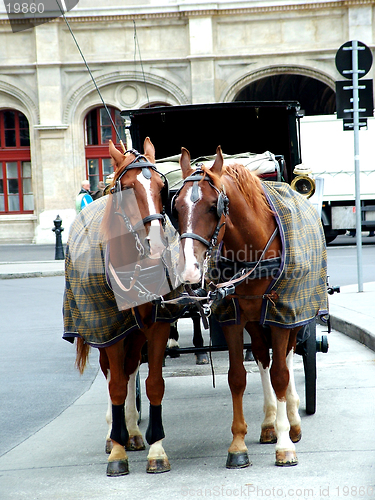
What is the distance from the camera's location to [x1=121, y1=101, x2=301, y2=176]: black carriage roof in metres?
6.47

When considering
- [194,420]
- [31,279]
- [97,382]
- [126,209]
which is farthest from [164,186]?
[31,279]

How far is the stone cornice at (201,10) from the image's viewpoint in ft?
75.3

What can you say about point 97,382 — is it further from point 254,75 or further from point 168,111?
point 254,75

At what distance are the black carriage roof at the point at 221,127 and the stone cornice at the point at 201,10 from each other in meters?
17.6

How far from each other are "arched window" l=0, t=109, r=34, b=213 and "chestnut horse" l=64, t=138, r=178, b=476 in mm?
21838

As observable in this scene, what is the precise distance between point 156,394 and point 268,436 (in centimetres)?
91

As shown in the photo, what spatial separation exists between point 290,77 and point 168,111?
76.6ft

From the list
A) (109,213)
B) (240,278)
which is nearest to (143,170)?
(109,213)

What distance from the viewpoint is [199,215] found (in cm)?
355

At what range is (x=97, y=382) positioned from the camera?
Answer: 6.50 m

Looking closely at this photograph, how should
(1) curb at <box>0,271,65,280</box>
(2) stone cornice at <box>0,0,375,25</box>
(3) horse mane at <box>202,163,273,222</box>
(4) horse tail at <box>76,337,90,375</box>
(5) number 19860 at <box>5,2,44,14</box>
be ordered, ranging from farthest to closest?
(2) stone cornice at <box>0,0,375,25</box> → (5) number 19860 at <box>5,2,44,14</box> → (1) curb at <box>0,271,65,280</box> → (4) horse tail at <box>76,337,90,375</box> → (3) horse mane at <box>202,163,273,222</box>

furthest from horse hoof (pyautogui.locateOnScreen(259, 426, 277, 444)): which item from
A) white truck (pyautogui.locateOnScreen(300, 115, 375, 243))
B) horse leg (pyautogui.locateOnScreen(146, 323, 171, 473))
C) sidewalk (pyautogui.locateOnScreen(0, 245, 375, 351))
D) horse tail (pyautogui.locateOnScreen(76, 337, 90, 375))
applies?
white truck (pyautogui.locateOnScreen(300, 115, 375, 243))

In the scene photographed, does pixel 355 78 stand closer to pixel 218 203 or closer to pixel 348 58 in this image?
pixel 348 58

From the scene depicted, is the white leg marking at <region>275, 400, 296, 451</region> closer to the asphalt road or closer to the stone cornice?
the asphalt road
